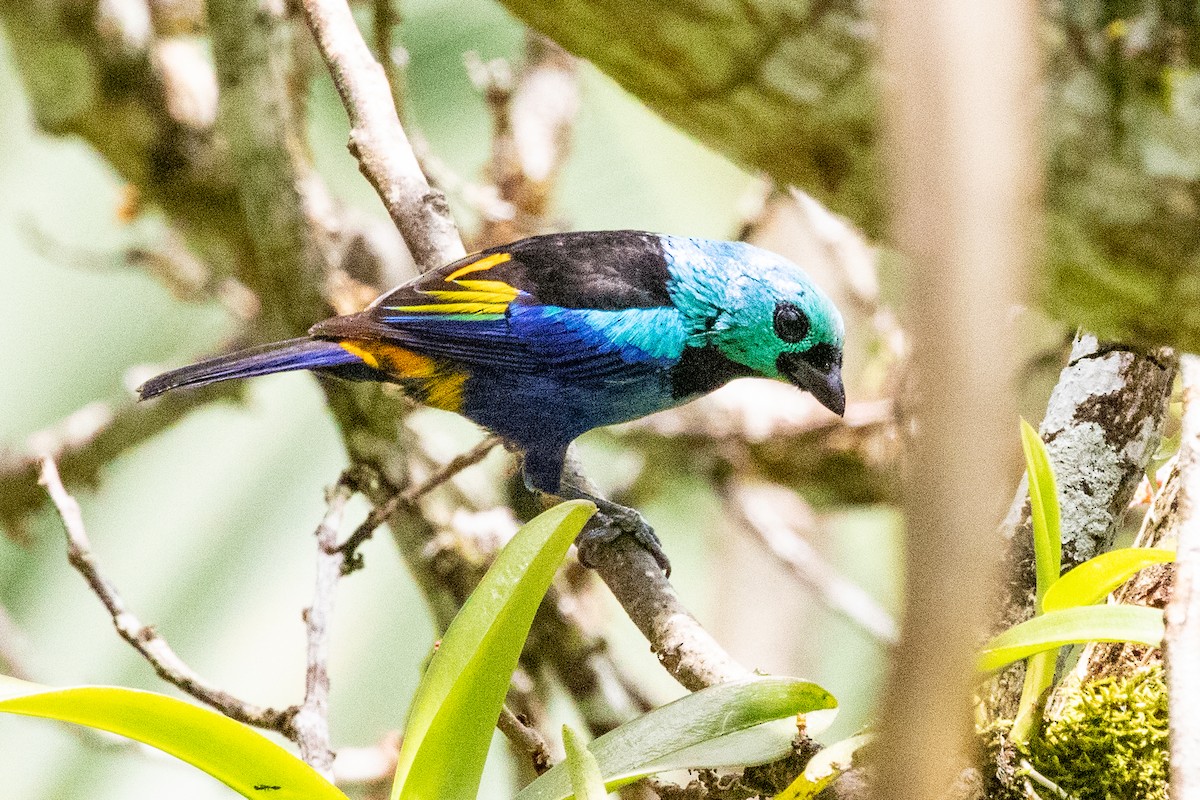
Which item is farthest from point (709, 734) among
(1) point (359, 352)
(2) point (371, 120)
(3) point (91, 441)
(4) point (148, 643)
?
(3) point (91, 441)

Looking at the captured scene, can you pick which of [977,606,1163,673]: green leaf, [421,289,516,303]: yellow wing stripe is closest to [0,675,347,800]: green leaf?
[977,606,1163,673]: green leaf

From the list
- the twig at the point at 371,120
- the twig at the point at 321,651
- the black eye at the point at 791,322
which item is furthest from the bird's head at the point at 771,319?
the twig at the point at 321,651

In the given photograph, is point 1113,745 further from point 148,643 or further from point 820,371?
point 148,643

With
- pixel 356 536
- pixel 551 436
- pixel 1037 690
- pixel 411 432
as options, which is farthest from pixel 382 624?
pixel 1037 690

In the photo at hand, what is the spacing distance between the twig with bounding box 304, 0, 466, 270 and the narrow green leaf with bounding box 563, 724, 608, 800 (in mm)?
1446

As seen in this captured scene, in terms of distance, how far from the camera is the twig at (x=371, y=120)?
92.2 inches

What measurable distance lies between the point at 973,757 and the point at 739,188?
4.59 m

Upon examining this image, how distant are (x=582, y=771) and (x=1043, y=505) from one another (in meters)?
0.82

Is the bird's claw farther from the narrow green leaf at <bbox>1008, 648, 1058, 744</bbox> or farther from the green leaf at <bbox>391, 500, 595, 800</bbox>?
the narrow green leaf at <bbox>1008, 648, 1058, 744</bbox>

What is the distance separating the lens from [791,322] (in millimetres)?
2516

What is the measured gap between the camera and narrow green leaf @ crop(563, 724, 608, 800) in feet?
4.07

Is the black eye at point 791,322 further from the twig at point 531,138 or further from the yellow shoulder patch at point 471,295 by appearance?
the twig at point 531,138

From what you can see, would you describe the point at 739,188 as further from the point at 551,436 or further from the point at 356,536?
the point at 356,536

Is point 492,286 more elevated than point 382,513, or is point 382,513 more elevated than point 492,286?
point 492,286
